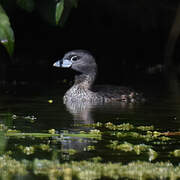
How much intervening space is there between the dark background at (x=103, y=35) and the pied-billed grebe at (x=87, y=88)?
8.23 meters

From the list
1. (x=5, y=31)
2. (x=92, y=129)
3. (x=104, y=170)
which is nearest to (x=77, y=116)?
(x=92, y=129)

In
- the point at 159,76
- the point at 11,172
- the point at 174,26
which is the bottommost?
the point at 11,172

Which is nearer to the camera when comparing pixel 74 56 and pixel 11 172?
pixel 11 172

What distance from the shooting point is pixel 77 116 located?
9883 millimetres

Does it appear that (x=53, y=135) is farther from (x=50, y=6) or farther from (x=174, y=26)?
(x=174, y=26)

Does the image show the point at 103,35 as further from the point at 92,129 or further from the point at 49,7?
the point at 92,129

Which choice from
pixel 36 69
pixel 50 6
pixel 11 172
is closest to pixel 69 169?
pixel 11 172

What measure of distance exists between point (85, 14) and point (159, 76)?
23.8 ft

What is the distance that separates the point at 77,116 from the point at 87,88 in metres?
3.52

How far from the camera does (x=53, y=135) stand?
7.75 metres

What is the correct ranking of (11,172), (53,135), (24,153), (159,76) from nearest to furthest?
(11,172) → (24,153) → (53,135) → (159,76)

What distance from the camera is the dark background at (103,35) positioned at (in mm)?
23547

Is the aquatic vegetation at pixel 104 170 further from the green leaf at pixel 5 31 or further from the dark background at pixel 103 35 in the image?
the dark background at pixel 103 35

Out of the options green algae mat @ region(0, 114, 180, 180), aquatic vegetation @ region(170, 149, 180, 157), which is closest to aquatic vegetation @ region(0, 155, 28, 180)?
green algae mat @ region(0, 114, 180, 180)
